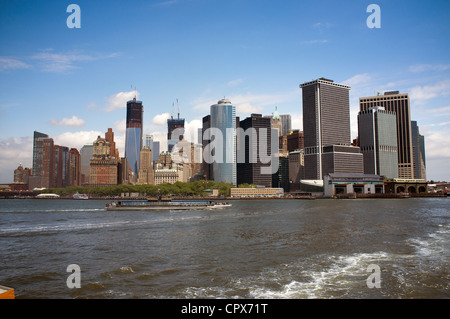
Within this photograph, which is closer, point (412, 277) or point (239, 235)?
point (412, 277)

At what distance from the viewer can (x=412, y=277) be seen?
70.4ft

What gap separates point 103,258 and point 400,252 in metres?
26.1

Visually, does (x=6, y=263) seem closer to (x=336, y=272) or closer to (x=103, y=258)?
(x=103, y=258)

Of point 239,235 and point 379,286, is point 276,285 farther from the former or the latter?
point 239,235
